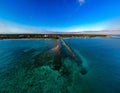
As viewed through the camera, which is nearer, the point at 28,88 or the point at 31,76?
the point at 28,88

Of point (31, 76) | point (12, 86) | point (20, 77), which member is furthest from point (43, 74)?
point (12, 86)

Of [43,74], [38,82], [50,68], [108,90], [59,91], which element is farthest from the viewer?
[50,68]

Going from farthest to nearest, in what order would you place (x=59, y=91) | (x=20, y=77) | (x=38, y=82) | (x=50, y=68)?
(x=50, y=68), (x=20, y=77), (x=38, y=82), (x=59, y=91)

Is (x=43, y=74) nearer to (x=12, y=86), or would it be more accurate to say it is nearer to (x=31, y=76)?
(x=31, y=76)

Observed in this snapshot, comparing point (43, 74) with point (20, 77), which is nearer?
point (20, 77)

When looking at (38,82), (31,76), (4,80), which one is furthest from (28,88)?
(4,80)

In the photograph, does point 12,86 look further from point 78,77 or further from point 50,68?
point 78,77

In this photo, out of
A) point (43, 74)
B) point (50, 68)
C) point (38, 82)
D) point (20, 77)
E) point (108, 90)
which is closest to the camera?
point (108, 90)

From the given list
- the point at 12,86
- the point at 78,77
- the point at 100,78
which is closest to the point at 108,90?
the point at 100,78

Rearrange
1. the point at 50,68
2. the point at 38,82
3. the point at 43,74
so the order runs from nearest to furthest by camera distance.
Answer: the point at 38,82
the point at 43,74
the point at 50,68
